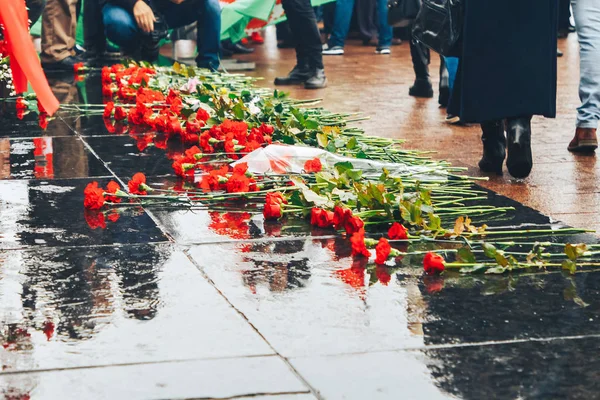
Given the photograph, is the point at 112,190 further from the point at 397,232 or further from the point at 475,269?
the point at 475,269

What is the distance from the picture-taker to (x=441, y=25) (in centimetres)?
525

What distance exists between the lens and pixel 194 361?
257cm

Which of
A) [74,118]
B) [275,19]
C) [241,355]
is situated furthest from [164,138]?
[275,19]

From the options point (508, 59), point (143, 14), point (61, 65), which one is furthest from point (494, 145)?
point (61, 65)

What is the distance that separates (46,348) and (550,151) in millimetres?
3885

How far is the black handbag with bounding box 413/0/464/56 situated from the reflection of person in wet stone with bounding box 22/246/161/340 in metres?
2.13

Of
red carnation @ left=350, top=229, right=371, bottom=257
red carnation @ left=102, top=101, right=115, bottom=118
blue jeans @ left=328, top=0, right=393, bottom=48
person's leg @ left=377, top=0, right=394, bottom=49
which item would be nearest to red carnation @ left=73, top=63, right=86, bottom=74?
red carnation @ left=102, top=101, right=115, bottom=118

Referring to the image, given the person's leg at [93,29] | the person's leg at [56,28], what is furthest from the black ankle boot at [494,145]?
the person's leg at [93,29]

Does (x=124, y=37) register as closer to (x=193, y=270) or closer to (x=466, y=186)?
(x=466, y=186)

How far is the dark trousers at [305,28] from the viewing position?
30.1 ft

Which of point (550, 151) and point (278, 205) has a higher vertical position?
point (278, 205)

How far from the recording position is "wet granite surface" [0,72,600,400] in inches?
96.6

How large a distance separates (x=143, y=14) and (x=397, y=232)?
20.2 ft

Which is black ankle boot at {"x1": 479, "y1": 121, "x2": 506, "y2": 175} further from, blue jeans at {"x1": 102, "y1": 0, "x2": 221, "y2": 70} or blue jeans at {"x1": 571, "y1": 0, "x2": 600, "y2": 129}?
blue jeans at {"x1": 102, "y1": 0, "x2": 221, "y2": 70}
